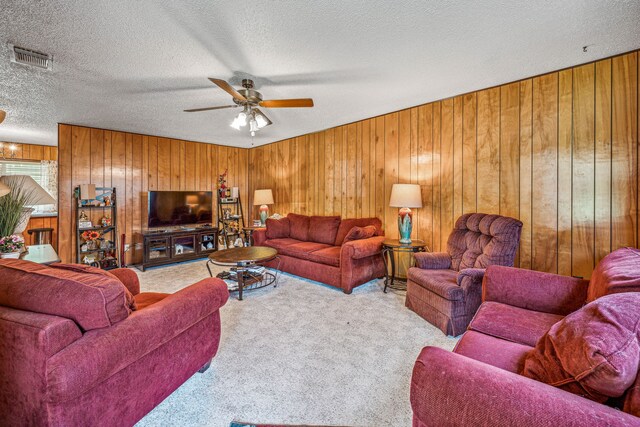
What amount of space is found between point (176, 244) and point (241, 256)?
2.46 m

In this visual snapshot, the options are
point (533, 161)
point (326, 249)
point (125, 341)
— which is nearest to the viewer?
point (125, 341)

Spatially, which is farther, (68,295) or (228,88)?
(228,88)

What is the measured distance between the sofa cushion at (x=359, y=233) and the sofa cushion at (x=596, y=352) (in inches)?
103

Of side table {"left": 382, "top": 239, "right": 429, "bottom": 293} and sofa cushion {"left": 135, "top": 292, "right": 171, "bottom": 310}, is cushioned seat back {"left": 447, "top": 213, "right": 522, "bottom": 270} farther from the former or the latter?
sofa cushion {"left": 135, "top": 292, "right": 171, "bottom": 310}

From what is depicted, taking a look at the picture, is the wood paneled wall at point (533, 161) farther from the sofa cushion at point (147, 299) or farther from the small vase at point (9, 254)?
the small vase at point (9, 254)

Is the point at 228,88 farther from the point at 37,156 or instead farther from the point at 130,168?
the point at 37,156

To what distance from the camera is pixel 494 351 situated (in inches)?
52.9

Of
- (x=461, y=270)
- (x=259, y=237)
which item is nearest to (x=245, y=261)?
(x=259, y=237)

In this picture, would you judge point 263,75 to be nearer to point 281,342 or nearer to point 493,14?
point 493,14

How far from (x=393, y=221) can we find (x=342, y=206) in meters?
1.00

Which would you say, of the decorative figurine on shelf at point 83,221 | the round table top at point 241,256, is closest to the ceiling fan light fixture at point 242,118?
the round table top at point 241,256

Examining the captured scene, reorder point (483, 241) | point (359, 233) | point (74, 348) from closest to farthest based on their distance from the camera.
→ point (74, 348) → point (483, 241) → point (359, 233)

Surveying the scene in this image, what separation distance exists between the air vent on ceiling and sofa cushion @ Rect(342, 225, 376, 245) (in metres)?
3.36

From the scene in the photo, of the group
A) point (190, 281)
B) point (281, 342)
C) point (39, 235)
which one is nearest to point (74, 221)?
point (39, 235)
